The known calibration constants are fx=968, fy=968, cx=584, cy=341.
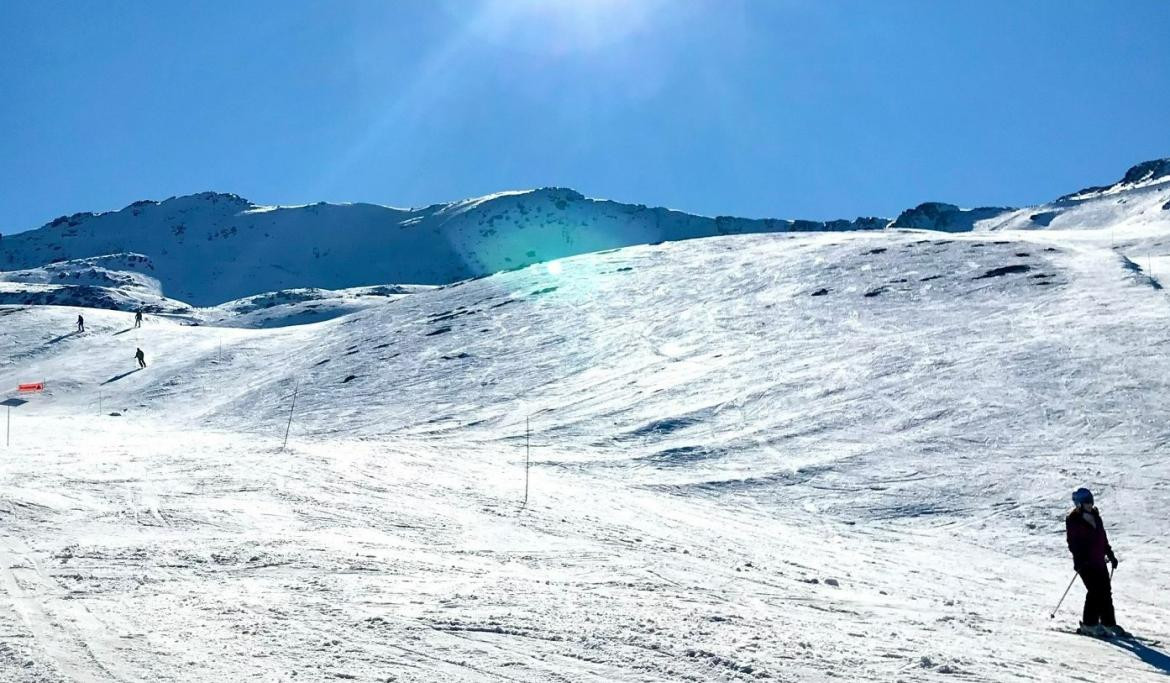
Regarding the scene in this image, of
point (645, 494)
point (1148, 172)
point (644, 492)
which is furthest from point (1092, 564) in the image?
point (1148, 172)

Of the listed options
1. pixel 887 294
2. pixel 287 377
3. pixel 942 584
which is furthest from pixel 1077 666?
pixel 287 377

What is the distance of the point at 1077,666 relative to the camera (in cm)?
845

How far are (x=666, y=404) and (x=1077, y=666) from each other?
19.0 m

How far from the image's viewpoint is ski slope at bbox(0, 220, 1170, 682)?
836 centimetres

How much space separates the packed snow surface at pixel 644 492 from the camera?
27.5ft

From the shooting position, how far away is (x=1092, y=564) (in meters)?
9.88

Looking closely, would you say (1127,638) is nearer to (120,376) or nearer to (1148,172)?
(120,376)

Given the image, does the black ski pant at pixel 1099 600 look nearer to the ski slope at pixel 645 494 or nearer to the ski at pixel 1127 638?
the ski at pixel 1127 638

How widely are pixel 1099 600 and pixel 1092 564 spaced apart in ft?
1.24

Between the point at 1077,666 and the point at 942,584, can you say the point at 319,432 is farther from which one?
the point at 1077,666

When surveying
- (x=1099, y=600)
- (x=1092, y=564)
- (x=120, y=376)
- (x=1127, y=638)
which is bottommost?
(x=1127, y=638)

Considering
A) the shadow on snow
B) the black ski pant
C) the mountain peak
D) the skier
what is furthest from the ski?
the mountain peak

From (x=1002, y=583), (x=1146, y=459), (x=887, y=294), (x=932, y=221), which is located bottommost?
(x=1002, y=583)

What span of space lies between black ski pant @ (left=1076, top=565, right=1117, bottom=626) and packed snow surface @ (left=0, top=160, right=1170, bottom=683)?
1.06 feet
